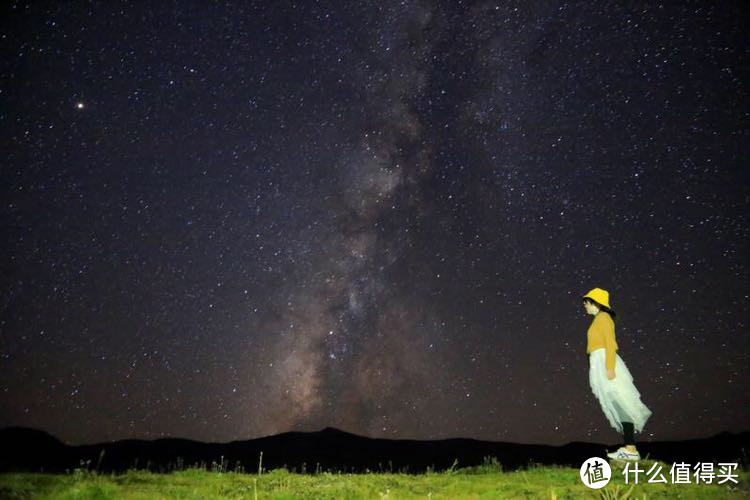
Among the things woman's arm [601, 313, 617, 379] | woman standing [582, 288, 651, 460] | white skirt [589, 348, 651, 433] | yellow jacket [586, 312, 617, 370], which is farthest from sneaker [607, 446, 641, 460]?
yellow jacket [586, 312, 617, 370]

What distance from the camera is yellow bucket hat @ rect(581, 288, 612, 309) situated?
8312 millimetres

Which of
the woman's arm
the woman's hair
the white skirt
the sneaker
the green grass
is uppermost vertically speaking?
the woman's hair

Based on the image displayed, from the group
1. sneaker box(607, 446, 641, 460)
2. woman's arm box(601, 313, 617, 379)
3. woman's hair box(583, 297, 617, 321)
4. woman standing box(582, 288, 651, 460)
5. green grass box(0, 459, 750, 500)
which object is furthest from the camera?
woman's hair box(583, 297, 617, 321)

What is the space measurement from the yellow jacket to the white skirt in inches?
5.1

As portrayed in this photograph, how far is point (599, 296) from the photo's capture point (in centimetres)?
838

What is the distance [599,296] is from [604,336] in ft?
2.39

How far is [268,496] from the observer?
5305 mm

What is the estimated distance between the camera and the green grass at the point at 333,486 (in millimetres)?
5207

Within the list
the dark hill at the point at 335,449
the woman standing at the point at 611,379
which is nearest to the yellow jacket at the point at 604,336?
the woman standing at the point at 611,379

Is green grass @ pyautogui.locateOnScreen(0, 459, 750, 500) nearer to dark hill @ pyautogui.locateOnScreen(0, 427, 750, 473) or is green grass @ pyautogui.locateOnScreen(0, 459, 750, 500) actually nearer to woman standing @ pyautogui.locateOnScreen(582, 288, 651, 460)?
woman standing @ pyautogui.locateOnScreen(582, 288, 651, 460)

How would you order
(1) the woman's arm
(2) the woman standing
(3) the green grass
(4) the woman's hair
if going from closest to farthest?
1. (3) the green grass
2. (2) the woman standing
3. (1) the woman's arm
4. (4) the woman's hair

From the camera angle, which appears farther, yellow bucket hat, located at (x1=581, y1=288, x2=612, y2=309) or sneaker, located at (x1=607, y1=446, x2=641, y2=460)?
yellow bucket hat, located at (x1=581, y1=288, x2=612, y2=309)

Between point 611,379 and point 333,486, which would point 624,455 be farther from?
point 333,486

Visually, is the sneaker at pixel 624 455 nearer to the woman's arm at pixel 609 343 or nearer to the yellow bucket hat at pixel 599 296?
the woman's arm at pixel 609 343
